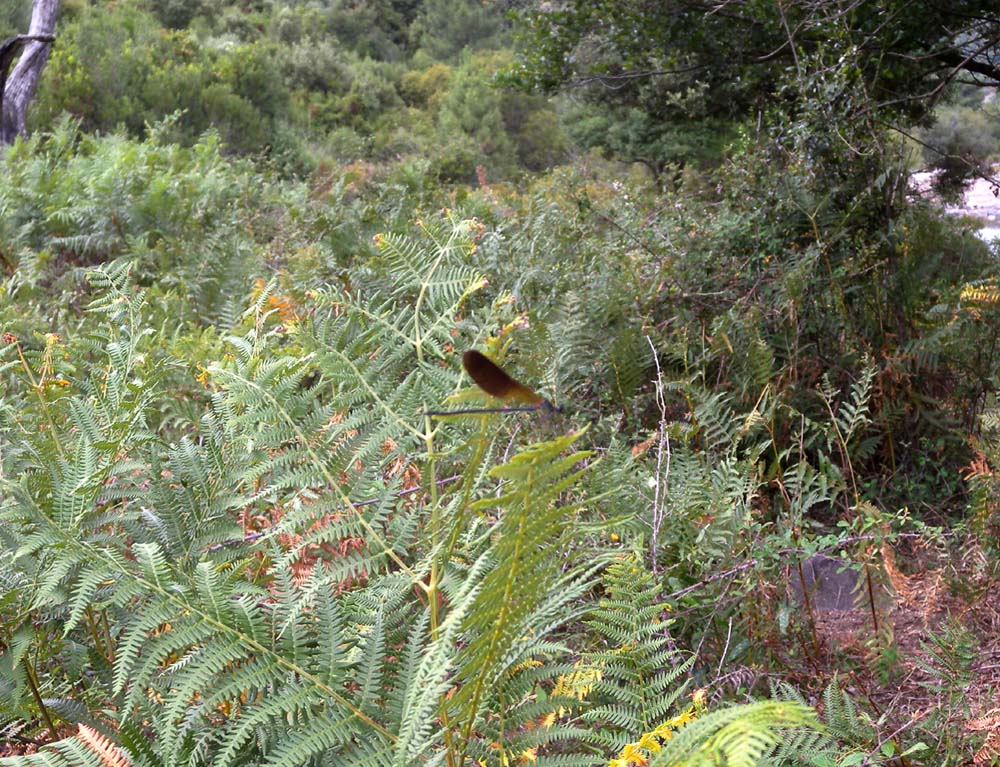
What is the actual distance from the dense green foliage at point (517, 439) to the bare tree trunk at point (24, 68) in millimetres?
1151

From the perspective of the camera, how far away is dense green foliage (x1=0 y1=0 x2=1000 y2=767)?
94cm

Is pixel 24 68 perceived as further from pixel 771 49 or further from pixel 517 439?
pixel 517 439

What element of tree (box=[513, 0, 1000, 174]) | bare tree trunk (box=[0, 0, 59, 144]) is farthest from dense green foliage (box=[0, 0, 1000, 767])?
bare tree trunk (box=[0, 0, 59, 144])

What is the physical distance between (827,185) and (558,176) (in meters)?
3.74

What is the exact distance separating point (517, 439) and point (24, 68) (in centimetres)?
998

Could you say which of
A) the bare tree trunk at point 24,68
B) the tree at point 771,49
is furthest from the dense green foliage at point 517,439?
the bare tree trunk at point 24,68

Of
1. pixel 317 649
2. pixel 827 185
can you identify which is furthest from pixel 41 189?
pixel 317 649

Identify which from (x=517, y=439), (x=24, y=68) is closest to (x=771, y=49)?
(x=517, y=439)

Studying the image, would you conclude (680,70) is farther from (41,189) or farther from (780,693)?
(780,693)

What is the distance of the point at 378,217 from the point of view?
4.86 m

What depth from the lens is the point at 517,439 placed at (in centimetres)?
237

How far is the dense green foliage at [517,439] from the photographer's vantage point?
3.09 feet

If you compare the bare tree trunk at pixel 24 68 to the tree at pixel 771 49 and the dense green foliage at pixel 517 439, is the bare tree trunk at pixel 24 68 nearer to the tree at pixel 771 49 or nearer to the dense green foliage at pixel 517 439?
the dense green foliage at pixel 517 439

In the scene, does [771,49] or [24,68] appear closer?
[771,49]
